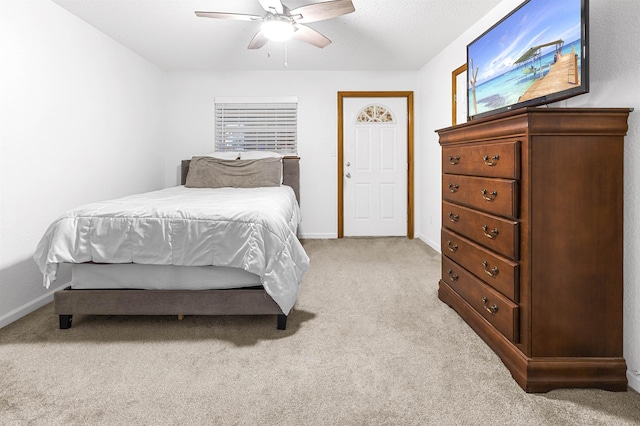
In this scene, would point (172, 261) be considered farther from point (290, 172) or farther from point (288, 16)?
point (290, 172)

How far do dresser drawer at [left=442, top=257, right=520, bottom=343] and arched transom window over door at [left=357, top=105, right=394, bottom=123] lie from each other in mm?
2989

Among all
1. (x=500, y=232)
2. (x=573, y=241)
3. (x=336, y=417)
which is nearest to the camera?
(x=336, y=417)

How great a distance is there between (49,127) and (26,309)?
4.21ft

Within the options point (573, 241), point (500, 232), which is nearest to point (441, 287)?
point (500, 232)

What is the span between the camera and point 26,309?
101 inches

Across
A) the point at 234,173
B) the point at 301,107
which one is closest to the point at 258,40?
the point at 234,173

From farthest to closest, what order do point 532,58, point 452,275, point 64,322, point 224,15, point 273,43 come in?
point 273,43, point 224,15, point 452,275, point 64,322, point 532,58

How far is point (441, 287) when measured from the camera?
8.72 ft

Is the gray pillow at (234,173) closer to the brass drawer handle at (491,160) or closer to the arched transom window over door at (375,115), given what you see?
the arched transom window over door at (375,115)

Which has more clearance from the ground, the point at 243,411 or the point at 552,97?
the point at 552,97

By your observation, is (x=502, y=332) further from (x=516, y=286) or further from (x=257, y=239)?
(x=257, y=239)

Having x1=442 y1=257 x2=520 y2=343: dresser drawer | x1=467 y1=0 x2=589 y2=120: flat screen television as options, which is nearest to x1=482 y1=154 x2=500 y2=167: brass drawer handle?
x1=467 y1=0 x2=589 y2=120: flat screen television

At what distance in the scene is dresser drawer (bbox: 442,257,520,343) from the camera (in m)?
1.68

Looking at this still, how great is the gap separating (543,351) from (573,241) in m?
0.47
